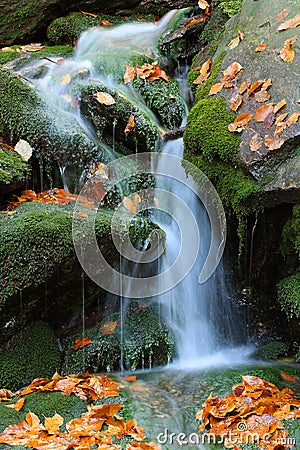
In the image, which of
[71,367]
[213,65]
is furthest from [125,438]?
[213,65]

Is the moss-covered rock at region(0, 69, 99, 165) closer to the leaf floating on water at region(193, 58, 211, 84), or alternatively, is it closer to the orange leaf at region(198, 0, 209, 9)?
the leaf floating on water at region(193, 58, 211, 84)

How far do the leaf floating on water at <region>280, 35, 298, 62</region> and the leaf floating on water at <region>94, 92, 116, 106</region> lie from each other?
200 centimetres

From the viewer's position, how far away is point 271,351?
4812 millimetres

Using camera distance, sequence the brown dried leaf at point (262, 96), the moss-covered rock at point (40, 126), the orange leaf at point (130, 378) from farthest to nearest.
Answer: the moss-covered rock at point (40, 126), the brown dried leaf at point (262, 96), the orange leaf at point (130, 378)

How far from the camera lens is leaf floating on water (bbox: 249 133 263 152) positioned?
165 inches

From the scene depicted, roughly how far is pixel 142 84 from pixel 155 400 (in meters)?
4.06

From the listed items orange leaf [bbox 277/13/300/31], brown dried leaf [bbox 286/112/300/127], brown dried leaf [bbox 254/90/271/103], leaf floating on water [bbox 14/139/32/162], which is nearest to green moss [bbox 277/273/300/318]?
brown dried leaf [bbox 286/112/300/127]

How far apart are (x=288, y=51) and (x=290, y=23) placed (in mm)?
389

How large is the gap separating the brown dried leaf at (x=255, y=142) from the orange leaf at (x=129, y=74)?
260 cm

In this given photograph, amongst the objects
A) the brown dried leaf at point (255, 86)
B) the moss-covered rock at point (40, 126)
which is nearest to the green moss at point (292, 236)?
the brown dried leaf at point (255, 86)

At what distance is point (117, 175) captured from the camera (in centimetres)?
534

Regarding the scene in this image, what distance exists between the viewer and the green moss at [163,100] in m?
6.01

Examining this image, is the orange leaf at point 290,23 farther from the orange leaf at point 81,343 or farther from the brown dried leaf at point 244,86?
the orange leaf at point 81,343

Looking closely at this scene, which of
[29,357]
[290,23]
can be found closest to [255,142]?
[290,23]
